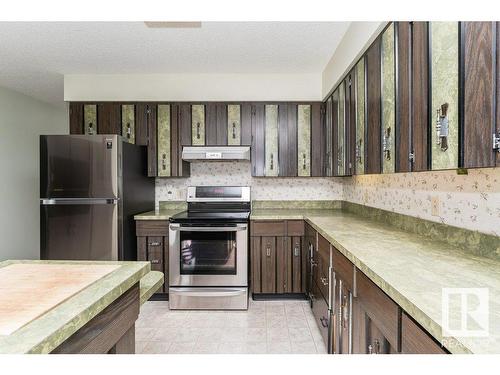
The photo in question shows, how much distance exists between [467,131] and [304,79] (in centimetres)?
272

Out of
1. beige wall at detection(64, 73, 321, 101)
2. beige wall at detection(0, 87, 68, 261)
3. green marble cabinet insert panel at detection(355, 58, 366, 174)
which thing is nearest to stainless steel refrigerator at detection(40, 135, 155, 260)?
beige wall at detection(64, 73, 321, 101)

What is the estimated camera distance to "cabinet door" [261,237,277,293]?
3242 mm

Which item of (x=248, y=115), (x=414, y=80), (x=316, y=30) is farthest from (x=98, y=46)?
(x=414, y=80)

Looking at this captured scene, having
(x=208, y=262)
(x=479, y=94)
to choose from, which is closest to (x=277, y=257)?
(x=208, y=262)

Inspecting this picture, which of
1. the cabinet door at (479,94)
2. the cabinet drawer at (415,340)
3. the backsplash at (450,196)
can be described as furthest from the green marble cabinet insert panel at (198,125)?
the cabinet drawer at (415,340)

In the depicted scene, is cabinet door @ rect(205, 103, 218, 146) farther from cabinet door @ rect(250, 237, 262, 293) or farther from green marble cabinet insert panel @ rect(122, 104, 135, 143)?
cabinet door @ rect(250, 237, 262, 293)

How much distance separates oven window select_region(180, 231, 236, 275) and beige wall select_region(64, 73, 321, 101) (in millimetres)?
1506

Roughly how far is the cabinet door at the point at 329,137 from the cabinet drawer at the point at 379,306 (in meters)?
1.97

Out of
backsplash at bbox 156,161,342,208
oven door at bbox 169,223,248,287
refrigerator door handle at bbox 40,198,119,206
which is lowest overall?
oven door at bbox 169,223,248,287

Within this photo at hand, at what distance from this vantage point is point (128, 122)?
3.54 metres

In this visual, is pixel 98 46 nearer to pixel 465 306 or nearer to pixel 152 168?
pixel 152 168

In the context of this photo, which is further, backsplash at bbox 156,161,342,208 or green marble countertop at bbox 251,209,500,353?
backsplash at bbox 156,161,342,208

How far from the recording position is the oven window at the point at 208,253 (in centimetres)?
312

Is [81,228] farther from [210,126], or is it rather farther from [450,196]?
[450,196]
